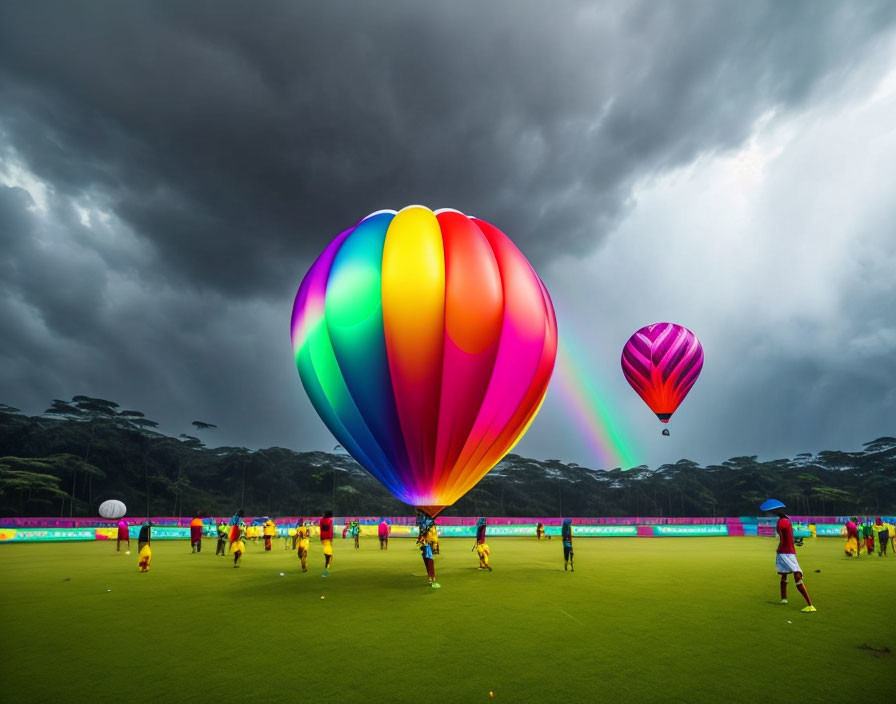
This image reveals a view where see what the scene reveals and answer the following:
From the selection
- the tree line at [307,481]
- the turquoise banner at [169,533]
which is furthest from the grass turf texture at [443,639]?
the tree line at [307,481]

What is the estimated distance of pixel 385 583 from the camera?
14.6 metres

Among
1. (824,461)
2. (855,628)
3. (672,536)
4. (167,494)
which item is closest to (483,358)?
(855,628)

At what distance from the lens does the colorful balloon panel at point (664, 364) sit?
3291 cm

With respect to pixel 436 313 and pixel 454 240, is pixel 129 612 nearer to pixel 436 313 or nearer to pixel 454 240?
pixel 436 313

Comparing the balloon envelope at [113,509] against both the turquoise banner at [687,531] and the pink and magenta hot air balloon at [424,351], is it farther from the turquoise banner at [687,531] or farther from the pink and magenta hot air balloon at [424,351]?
the turquoise banner at [687,531]

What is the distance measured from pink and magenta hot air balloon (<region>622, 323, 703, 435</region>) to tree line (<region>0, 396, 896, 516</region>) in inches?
2214

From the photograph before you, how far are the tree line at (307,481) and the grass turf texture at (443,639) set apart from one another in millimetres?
58335

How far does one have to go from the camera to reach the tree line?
6659cm

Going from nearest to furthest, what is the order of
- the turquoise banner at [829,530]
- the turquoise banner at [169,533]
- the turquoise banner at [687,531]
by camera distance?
the turquoise banner at [169,533]
the turquoise banner at [829,530]
the turquoise banner at [687,531]

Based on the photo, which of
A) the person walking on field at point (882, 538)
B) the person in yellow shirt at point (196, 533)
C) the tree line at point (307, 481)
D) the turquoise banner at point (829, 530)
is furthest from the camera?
the tree line at point (307, 481)

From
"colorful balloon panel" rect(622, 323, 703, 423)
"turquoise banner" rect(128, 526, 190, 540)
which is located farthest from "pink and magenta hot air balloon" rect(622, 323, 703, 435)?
"turquoise banner" rect(128, 526, 190, 540)

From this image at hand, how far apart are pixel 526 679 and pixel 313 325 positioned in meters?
10.4

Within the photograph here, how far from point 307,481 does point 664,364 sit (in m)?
70.8

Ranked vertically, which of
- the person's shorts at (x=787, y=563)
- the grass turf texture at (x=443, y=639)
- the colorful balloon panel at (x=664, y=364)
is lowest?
the grass turf texture at (x=443, y=639)
